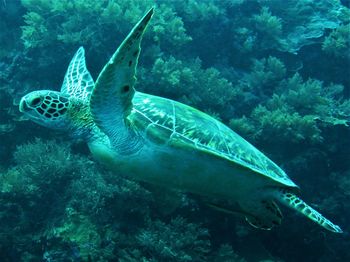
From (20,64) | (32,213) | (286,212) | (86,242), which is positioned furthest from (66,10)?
(286,212)

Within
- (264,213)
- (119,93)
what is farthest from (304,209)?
(119,93)

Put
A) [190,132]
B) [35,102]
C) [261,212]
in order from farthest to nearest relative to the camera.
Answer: [261,212]
[190,132]
[35,102]

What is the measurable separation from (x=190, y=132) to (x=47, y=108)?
1.31 metres

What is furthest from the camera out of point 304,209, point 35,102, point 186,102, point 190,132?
point 186,102

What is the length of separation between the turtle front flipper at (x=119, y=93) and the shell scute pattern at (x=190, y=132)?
0.62ft

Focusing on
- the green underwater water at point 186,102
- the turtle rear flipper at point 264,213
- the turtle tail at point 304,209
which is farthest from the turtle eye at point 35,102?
the turtle tail at point 304,209

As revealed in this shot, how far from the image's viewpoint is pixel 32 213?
3.55 m

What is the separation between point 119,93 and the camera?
2178mm

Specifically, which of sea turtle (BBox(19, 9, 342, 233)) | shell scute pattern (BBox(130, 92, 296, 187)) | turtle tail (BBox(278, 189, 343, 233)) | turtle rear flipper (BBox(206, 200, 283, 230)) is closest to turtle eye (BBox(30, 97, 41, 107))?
sea turtle (BBox(19, 9, 342, 233))

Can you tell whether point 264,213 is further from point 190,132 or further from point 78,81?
point 78,81

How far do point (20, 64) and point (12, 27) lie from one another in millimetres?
1167

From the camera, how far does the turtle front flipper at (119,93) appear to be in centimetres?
186

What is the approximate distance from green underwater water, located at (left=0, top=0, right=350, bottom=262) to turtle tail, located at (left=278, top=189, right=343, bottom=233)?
2.93ft

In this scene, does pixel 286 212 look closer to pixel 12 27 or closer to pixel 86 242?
pixel 86 242
